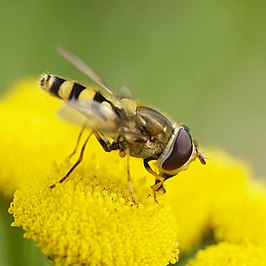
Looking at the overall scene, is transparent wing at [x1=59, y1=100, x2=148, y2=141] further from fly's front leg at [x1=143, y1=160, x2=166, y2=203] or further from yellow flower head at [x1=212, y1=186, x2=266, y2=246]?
yellow flower head at [x1=212, y1=186, x2=266, y2=246]

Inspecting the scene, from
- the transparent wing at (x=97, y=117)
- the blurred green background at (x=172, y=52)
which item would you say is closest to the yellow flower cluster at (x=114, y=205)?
the transparent wing at (x=97, y=117)

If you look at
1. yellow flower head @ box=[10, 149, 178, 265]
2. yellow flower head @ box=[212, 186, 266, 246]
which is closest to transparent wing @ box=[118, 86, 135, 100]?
yellow flower head @ box=[10, 149, 178, 265]

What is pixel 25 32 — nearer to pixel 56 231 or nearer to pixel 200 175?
pixel 200 175

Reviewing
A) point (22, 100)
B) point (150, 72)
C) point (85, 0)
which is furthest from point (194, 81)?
point (22, 100)

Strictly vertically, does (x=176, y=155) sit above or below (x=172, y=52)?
above

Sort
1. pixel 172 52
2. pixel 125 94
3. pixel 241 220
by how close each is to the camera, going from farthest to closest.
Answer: pixel 172 52, pixel 241 220, pixel 125 94

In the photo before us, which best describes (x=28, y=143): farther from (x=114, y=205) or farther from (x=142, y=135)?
(x=114, y=205)

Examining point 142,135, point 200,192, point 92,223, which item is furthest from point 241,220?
point 92,223
